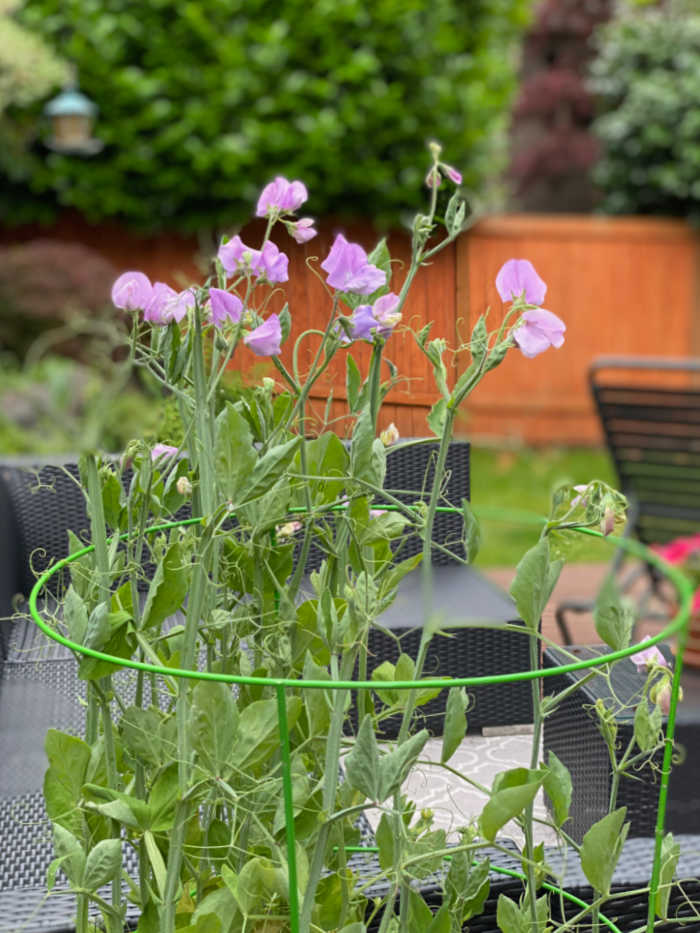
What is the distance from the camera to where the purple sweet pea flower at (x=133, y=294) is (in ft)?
2.15

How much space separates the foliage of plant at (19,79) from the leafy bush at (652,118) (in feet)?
12.9

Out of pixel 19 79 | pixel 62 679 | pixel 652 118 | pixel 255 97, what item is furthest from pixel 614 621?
pixel 652 118

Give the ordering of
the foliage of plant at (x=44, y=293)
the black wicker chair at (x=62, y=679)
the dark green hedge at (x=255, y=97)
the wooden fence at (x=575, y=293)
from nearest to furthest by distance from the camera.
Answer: the black wicker chair at (x=62, y=679), the foliage of plant at (x=44, y=293), the dark green hedge at (x=255, y=97), the wooden fence at (x=575, y=293)

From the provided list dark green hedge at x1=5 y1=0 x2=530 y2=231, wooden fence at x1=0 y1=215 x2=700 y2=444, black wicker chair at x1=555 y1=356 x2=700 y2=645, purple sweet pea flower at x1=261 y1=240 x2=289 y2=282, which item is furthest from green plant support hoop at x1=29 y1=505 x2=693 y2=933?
wooden fence at x1=0 y1=215 x2=700 y2=444

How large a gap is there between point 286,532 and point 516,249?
23.1ft

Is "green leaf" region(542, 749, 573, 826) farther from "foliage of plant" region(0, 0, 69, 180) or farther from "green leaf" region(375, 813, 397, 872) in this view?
"foliage of plant" region(0, 0, 69, 180)

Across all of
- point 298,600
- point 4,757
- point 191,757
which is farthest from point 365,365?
point 4,757

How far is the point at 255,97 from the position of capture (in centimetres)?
661

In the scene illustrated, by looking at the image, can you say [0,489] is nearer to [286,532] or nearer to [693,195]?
[286,532]

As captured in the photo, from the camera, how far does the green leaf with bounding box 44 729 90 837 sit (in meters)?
0.64

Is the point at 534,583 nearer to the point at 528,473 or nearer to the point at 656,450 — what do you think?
the point at 656,450

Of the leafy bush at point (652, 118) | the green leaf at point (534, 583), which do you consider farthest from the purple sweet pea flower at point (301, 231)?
the leafy bush at point (652, 118)

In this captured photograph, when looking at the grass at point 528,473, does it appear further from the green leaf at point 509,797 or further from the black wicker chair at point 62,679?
the green leaf at point 509,797

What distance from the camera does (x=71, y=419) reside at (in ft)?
15.1
